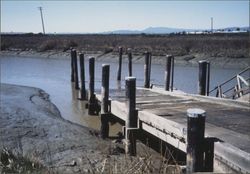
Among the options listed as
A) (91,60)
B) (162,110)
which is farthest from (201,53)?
(162,110)

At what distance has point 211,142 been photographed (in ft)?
20.4

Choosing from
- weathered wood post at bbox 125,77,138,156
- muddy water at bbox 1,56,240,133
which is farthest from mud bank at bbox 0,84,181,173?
muddy water at bbox 1,56,240,133

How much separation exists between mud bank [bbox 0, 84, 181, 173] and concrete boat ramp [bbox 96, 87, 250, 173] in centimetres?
60

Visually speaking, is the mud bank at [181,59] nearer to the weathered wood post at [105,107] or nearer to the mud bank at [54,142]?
the mud bank at [54,142]

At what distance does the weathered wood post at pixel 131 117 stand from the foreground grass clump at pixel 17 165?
3.92 metres

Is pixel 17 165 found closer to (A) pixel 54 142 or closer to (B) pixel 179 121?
(B) pixel 179 121

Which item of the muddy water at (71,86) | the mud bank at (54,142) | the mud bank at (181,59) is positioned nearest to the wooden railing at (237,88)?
the muddy water at (71,86)

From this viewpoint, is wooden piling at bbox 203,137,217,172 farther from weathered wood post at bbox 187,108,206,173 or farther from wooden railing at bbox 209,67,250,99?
wooden railing at bbox 209,67,250,99

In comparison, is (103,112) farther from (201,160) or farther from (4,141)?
(201,160)

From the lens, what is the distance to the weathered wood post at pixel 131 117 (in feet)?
31.3

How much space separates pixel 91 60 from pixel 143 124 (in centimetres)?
785

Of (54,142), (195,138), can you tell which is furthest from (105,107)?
(195,138)

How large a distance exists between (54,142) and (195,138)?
6.09m

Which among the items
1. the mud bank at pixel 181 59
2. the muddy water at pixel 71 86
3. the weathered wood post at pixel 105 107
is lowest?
the muddy water at pixel 71 86
